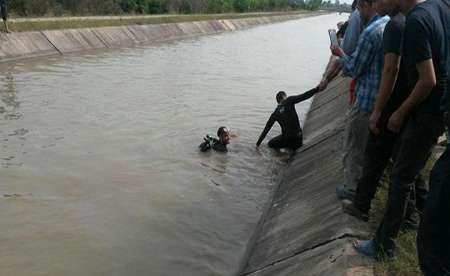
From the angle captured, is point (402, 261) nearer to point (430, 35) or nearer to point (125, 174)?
point (430, 35)

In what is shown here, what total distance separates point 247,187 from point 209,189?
2.36 feet

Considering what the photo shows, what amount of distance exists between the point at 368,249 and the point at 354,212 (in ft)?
2.82

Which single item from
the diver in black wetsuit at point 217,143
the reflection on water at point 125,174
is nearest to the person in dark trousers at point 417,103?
the reflection on water at point 125,174

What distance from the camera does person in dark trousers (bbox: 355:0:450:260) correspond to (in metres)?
3.54

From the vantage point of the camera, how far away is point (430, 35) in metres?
3.52

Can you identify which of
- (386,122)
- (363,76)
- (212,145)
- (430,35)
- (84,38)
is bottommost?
(212,145)

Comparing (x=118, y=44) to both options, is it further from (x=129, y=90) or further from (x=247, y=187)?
(x=247, y=187)

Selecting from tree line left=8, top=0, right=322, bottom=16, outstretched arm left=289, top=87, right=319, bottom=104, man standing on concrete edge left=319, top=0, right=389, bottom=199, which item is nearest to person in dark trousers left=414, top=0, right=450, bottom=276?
man standing on concrete edge left=319, top=0, right=389, bottom=199

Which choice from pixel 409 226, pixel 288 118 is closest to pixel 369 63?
pixel 409 226

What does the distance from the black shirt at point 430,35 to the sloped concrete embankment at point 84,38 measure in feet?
61.8

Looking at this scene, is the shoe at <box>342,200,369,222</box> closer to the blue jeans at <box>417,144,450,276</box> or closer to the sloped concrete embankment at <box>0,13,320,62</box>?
the blue jeans at <box>417,144,450,276</box>

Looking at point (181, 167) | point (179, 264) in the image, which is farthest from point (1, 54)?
point (179, 264)

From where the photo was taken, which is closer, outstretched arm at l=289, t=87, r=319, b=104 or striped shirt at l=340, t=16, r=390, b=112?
striped shirt at l=340, t=16, r=390, b=112

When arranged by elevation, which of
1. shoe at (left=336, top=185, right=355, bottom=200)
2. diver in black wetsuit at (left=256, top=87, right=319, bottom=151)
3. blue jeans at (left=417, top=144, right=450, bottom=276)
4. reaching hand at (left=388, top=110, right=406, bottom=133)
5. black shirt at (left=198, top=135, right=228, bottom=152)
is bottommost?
black shirt at (left=198, top=135, right=228, bottom=152)
